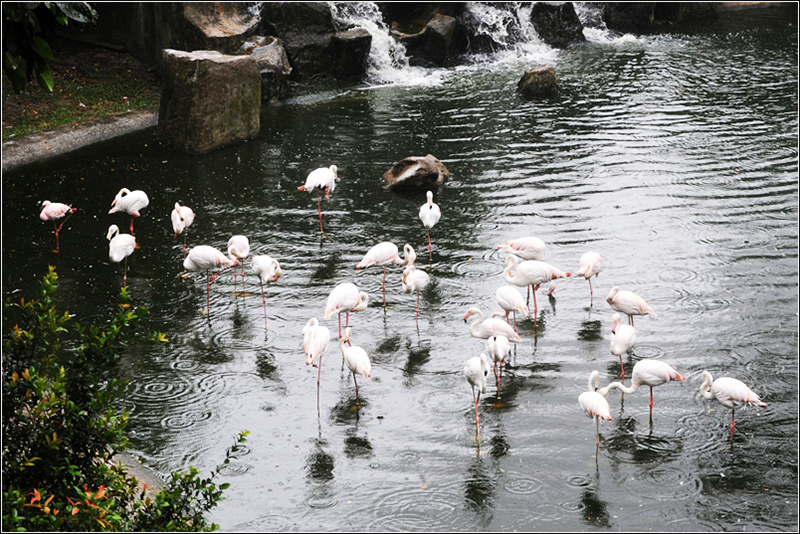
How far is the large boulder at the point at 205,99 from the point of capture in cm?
1407

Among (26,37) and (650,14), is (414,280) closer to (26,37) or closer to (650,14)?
(26,37)

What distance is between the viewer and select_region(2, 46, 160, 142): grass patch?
15.7 meters

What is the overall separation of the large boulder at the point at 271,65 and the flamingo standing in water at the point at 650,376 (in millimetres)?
11610

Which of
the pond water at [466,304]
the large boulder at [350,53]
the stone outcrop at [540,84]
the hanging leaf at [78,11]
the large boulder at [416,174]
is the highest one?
the hanging leaf at [78,11]

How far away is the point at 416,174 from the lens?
41.1 ft

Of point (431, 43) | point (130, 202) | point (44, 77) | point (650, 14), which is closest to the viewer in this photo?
point (44, 77)

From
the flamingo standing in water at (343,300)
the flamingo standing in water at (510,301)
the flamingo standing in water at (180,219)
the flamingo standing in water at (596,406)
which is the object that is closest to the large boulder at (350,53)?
the flamingo standing in water at (180,219)

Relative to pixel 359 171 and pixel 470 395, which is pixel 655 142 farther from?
pixel 470 395

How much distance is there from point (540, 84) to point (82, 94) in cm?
870

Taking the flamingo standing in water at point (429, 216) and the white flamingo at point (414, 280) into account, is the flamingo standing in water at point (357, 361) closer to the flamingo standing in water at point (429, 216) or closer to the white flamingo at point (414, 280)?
the white flamingo at point (414, 280)

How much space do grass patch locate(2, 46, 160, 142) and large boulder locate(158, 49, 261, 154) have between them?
7.22ft

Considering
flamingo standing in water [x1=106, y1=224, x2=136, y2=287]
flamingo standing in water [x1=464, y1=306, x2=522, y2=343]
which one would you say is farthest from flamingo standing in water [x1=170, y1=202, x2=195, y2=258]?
flamingo standing in water [x1=464, y1=306, x2=522, y2=343]

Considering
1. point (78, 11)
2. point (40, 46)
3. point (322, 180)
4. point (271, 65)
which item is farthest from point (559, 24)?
point (40, 46)

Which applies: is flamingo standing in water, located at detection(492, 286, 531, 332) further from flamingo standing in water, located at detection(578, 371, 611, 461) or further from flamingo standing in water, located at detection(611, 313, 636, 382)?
flamingo standing in water, located at detection(578, 371, 611, 461)
